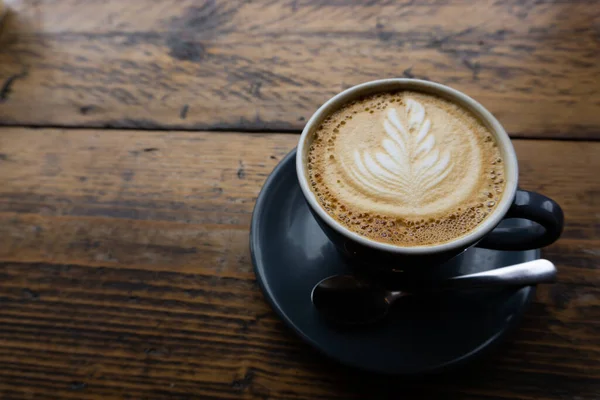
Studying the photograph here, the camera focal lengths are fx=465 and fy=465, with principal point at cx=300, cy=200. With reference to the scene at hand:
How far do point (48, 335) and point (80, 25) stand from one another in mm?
775

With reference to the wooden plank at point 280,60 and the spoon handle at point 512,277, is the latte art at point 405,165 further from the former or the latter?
the wooden plank at point 280,60

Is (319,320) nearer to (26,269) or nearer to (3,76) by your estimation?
(26,269)

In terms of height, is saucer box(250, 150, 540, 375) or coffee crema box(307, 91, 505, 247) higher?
coffee crema box(307, 91, 505, 247)

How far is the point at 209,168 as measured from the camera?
3.10ft

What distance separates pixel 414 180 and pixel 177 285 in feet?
1.45

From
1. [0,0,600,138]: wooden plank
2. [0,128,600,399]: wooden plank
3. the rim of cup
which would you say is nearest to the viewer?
the rim of cup

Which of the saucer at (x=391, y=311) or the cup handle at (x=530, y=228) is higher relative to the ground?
the cup handle at (x=530, y=228)

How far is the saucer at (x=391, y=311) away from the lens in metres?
0.66

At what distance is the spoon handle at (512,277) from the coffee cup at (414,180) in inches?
1.4

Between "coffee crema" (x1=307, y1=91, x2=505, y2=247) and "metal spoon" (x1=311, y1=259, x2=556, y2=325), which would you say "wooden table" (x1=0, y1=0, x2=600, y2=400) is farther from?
"coffee crema" (x1=307, y1=91, x2=505, y2=247)

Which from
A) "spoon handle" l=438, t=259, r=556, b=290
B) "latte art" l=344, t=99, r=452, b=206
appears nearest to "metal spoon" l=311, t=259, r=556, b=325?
"spoon handle" l=438, t=259, r=556, b=290

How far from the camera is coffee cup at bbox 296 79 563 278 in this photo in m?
0.64

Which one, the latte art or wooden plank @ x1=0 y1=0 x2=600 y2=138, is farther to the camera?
wooden plank @ x1=0 y1=0 x2=600 y2=138

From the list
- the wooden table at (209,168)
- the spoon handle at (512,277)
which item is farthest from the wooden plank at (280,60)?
the spoon handle at (512,277)
